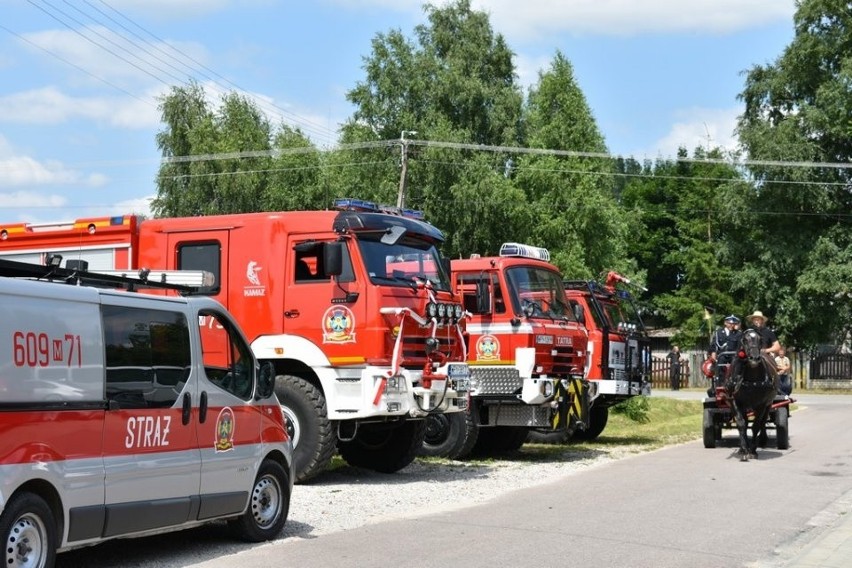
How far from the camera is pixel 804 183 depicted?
53.2 metres

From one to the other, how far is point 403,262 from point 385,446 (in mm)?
2655

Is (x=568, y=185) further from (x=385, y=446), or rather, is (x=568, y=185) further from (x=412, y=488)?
(x=412, y=488)

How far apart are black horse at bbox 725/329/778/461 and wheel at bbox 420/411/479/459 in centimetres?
421

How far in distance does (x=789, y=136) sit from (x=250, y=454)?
48.7 metres

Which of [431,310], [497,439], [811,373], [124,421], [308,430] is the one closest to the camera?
[124,421]

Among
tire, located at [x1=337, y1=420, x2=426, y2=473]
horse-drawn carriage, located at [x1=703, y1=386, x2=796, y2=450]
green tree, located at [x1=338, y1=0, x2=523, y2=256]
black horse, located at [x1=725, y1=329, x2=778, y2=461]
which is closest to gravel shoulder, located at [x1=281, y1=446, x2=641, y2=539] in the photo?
tire, located at [x1=337, y1=420, x2=426, y2=473]

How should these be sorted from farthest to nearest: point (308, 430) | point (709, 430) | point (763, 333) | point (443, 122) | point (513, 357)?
point (443, 122) < point (709, 430) < point (763, 333) < point (513, 357) < point (308, 430)

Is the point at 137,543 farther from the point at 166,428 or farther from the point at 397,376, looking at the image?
the point at 397,376

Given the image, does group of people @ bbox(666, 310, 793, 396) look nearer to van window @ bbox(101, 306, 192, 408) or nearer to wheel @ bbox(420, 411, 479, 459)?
wheel @ bbox(420, 411, 479, 459)

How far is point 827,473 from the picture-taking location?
54.6 ft

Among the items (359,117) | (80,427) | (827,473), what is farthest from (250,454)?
(359,117)

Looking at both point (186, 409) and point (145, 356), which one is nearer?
point (145, 356)

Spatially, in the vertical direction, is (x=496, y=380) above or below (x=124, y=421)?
above

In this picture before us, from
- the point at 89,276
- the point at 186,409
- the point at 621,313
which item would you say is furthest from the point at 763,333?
the point at 89,276
